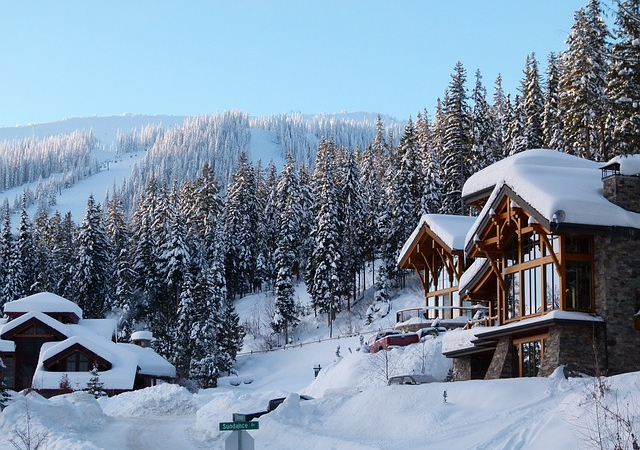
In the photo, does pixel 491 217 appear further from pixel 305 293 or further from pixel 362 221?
pixel 305 293

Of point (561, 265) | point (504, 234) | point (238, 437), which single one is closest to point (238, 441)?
point (238, 437)

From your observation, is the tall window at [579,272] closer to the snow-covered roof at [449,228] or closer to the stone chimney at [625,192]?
the stone chimney at [625,192]

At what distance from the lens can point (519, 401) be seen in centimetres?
2378

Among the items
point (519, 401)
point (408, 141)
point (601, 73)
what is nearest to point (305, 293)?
point (408, 141)

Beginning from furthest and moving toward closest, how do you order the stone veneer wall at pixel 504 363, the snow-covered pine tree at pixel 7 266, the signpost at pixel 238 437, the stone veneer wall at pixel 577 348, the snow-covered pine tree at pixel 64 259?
the snow-covered pine tree at pixel 64 259 < the snow-covered pine tree at pixel 7 266 < the stone veneer wall at pixel 504 363 < the stone veneer wall at pixel 577 348 < the signpost at pixel 238 437

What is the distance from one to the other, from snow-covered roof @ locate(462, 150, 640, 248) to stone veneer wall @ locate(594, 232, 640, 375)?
858 millimetres

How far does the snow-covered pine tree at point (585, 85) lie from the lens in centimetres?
5309

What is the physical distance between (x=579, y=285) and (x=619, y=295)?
129cm

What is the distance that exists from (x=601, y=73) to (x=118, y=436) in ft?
128

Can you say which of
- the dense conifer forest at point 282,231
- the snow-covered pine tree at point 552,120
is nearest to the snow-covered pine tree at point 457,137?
the dense conifer forest at point 282,231

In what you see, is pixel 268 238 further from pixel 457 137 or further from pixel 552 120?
pixel 552 120

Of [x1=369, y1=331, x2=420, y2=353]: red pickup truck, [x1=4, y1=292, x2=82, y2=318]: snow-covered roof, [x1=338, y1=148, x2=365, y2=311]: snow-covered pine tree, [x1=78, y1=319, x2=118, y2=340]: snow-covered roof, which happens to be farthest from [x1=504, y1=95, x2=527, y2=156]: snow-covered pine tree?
[x1=4, y1=292, x2=82, y2=318]: snow-covered roof

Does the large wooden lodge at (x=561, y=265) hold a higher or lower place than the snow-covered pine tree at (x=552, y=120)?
lower

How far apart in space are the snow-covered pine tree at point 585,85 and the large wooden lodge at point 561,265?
20.5m
